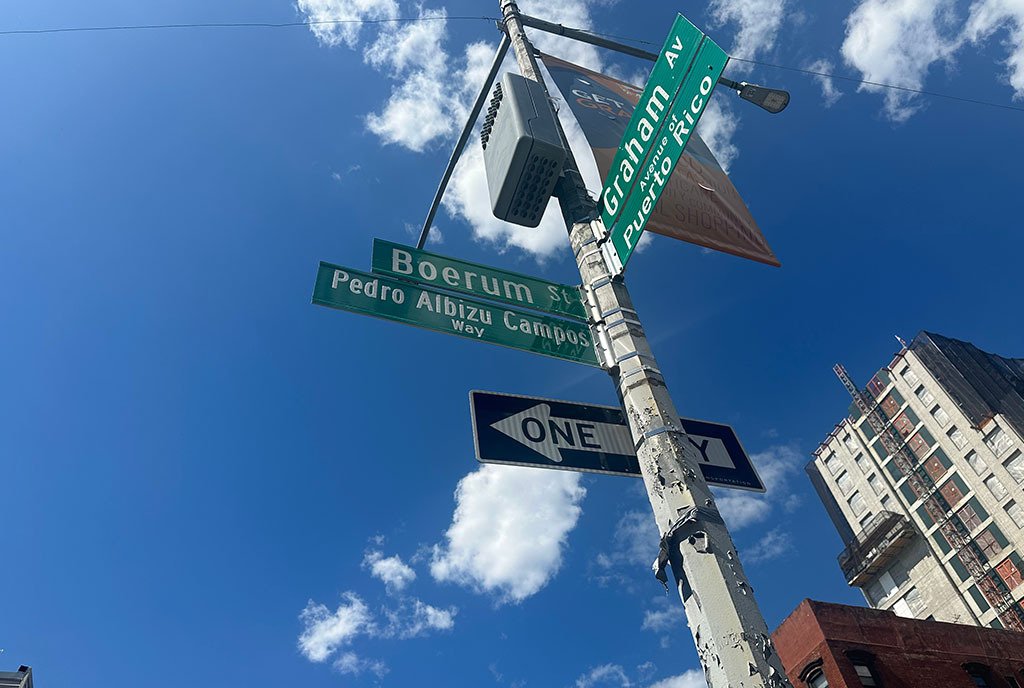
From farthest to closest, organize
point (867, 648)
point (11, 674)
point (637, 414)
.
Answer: point (11, 674), point (867, 648), point (637, 414)

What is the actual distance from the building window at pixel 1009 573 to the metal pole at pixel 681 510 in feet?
169

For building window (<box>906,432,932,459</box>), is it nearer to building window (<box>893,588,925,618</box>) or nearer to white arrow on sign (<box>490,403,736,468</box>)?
building window (<box>893,588,925,618</box>)

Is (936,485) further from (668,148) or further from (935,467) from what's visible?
(668,148)

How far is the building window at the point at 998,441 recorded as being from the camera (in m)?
44.4

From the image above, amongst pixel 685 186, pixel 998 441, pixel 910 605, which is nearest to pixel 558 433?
pixel 685 186

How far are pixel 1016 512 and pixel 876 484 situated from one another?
1243 cm

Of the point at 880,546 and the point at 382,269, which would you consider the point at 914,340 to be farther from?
the point at 382,269

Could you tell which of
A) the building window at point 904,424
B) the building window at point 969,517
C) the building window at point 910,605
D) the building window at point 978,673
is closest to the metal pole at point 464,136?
the building window at point 978,673

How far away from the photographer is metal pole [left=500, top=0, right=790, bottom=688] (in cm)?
323

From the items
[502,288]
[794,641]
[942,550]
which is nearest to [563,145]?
[502,288]

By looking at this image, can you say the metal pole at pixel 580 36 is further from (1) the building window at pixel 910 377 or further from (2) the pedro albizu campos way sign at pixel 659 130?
(1) the building window at pixel 910 377

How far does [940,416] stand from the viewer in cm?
4997

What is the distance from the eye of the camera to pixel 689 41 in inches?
177

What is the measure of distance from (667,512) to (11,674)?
3788 cm
